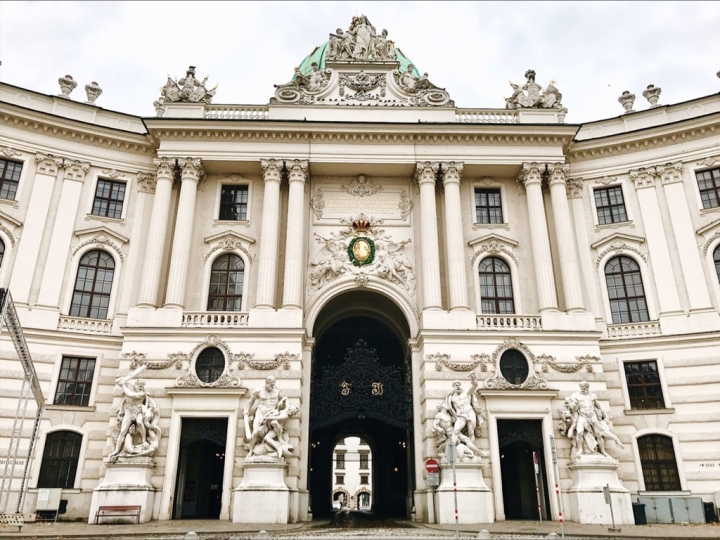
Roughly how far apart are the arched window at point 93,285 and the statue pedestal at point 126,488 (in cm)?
790

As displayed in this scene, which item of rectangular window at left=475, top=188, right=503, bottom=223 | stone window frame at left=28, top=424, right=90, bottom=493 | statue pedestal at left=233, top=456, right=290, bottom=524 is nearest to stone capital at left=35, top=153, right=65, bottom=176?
stone window frame at left=28, top=424, right=90, bottom=493

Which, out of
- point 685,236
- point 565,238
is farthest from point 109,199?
point 685,236

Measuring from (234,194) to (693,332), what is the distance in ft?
75.4

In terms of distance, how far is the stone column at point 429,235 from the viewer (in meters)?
26.4

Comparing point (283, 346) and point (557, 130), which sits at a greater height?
point (557, 130)

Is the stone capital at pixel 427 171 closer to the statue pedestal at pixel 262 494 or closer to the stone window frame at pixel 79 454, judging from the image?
the statue pedestal at pixel 262 494

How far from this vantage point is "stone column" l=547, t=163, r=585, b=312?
86.7 feet

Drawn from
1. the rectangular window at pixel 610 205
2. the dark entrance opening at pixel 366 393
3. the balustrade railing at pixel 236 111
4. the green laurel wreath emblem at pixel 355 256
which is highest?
the balustrade railing at pixel 236 111

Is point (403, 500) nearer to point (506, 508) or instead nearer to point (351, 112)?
point (506, 508)

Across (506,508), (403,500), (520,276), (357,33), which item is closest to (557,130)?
(520,276)

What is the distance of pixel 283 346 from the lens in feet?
81.3

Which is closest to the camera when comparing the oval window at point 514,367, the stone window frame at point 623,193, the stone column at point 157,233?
the oval window at point 514,367

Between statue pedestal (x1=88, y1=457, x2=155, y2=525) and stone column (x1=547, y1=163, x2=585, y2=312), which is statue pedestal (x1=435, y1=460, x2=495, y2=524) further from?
statue pedestal (x1=88, y1=457, x2=155, y2=525)

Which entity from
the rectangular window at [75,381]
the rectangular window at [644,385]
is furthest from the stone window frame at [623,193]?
the rectangular window at [75,381]
